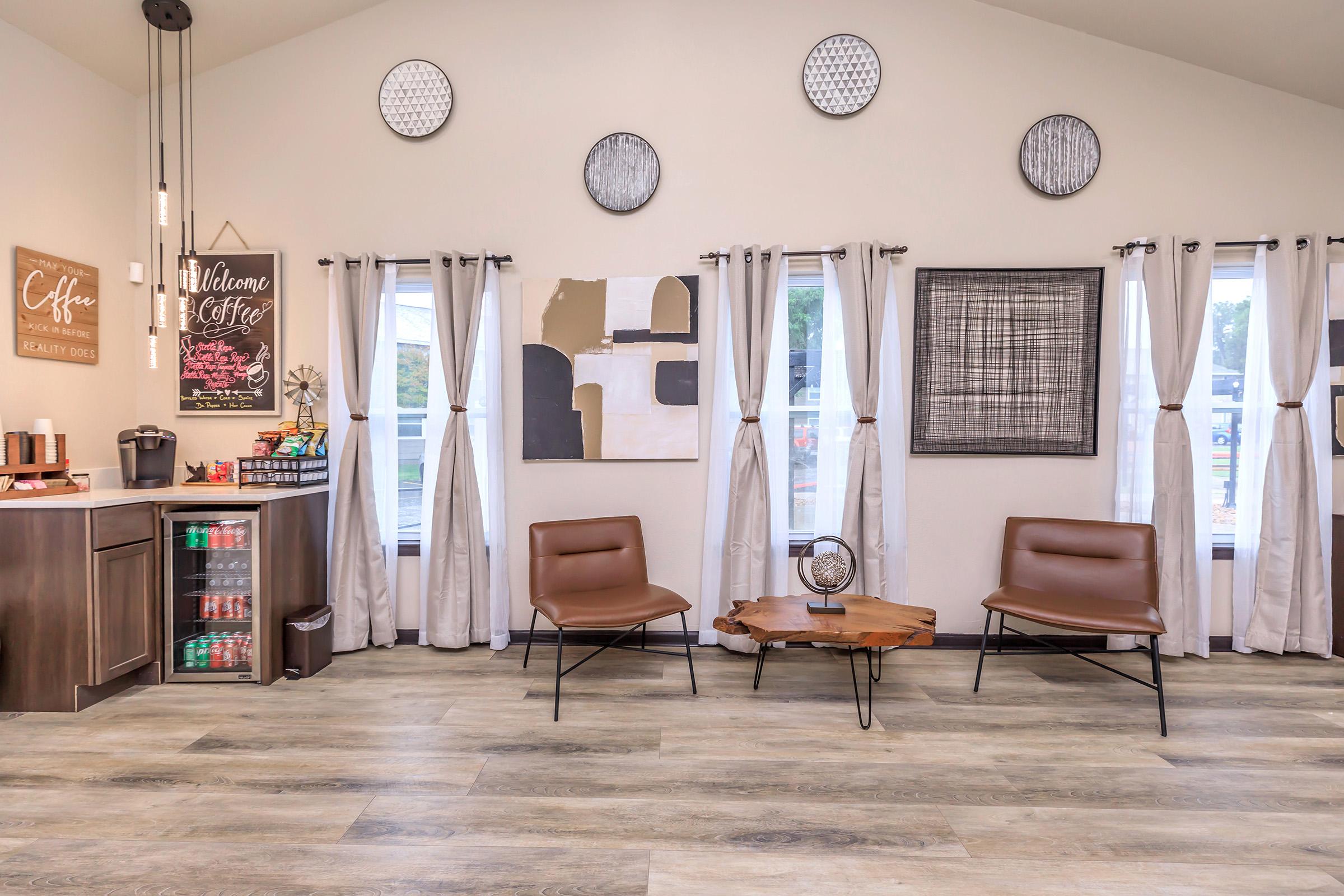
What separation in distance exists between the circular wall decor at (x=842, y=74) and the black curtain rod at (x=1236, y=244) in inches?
67.5

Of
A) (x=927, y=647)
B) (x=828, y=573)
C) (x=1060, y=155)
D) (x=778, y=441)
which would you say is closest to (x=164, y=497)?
(x=778, y=441)

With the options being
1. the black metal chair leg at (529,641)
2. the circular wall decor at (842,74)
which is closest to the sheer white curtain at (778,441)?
the circular wall decor at (842,74)

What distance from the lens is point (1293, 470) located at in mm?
3258

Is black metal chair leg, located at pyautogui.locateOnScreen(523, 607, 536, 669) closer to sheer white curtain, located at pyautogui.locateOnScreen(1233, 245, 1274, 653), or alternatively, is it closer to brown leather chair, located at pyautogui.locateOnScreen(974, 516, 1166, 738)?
brown leather chair, located at pyautogui.locateOnScreen(974, 516, 1166, 738)

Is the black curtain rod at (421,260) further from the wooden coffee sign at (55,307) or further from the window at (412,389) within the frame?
the wooden coffee sign at (55,307)

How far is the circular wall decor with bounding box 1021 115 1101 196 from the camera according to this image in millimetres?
3398

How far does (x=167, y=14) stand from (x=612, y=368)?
3.01 metres

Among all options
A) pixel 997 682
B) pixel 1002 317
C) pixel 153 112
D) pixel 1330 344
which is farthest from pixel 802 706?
pixel 153 112

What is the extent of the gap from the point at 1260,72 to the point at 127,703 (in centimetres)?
674

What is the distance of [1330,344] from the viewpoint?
3334 mm

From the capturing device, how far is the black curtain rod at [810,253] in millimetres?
3396

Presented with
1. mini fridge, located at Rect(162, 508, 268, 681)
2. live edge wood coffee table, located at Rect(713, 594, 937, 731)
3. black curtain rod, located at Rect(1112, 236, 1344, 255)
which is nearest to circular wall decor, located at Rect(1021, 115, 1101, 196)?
black curtain rod, located at Rect(1112, 236, 1344, 255)

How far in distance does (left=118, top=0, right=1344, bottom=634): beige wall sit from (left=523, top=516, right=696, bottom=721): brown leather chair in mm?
283

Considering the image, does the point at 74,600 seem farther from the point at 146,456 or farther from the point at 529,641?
the point at 529,641
